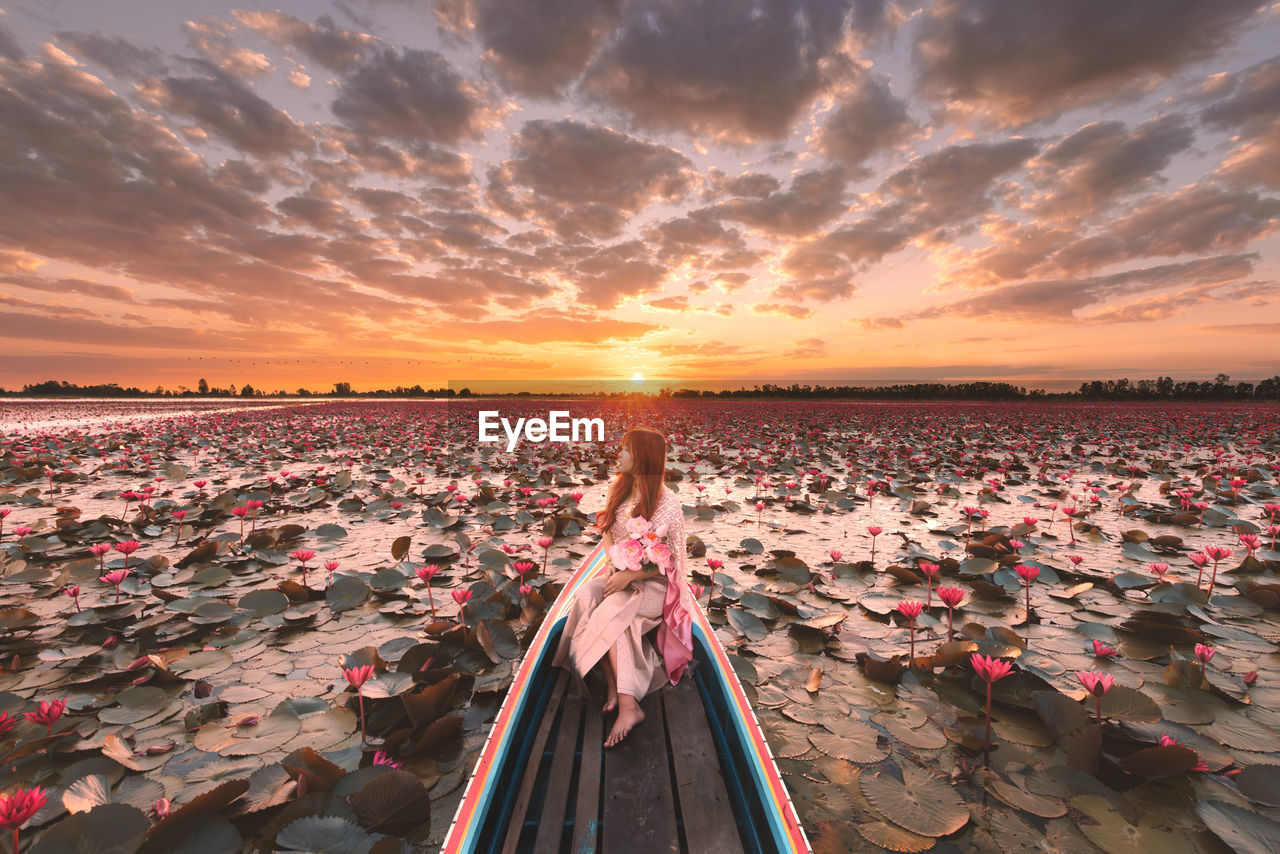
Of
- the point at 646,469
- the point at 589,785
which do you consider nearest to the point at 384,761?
the point at 589,785

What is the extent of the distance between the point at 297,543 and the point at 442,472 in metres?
5.31

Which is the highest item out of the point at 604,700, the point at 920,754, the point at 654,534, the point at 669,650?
the point at 654,534

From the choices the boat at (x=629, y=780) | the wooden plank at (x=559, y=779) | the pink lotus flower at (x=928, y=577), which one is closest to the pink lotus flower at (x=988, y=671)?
the boat at (x=629, y=780)

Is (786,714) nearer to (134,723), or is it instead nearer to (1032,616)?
(1032,616)

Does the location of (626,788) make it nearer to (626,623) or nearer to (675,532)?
(626,623)

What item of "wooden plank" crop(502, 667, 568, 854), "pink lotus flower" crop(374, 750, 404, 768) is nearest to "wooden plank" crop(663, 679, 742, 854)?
"wooden plank" crop(502, 667, 568, 854)

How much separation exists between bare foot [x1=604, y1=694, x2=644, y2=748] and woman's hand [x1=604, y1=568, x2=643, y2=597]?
617mm

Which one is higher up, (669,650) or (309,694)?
(669,650)

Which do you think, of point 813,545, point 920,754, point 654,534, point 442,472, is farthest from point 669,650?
point 442,472

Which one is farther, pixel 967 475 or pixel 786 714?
pixel 967 475

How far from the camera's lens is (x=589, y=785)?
2262 mm

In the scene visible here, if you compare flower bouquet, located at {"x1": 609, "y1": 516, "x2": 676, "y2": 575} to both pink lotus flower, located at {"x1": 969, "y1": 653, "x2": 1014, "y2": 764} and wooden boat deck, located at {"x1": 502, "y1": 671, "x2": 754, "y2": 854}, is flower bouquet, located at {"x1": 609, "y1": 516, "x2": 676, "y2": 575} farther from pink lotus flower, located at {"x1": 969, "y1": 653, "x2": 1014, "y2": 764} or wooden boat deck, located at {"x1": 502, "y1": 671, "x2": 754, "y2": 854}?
pink lotus flower, located at {"x1": 969, "y1": 653, "x2": 1014, "y2": 764}

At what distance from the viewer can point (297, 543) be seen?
626 cm

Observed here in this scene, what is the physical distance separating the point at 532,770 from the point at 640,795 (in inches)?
20.7
